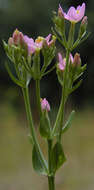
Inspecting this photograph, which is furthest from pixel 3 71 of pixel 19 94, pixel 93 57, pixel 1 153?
pixel 1 153

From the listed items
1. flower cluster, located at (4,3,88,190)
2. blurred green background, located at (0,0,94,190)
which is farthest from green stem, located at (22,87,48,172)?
blurred green background, located at (0,0,94,190)

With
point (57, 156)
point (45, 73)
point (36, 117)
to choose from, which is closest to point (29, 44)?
point (45, 73)

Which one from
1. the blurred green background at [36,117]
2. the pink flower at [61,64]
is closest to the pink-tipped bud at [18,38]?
the pink flower at [61,64]

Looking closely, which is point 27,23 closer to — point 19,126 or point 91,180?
point 19,126

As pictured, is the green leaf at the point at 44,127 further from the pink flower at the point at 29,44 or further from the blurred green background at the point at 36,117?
the blurred green background at the point at 36,117

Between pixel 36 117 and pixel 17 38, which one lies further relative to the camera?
pixel 36 117

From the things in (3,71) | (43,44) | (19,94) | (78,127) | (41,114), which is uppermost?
(43,44)

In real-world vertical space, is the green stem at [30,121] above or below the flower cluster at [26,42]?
below

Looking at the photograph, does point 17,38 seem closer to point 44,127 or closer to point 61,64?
point 61,64
